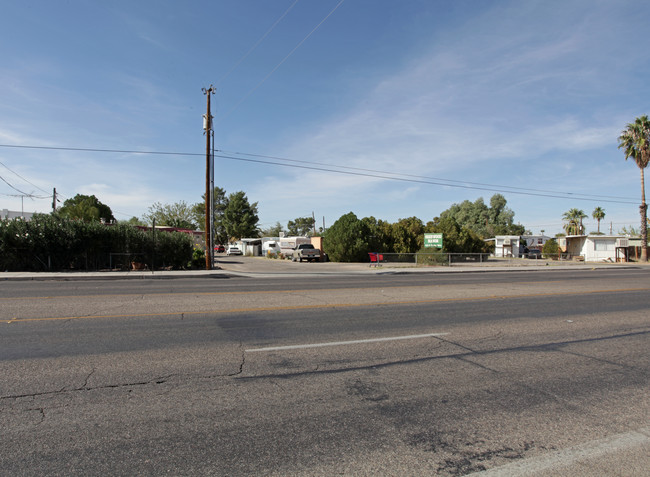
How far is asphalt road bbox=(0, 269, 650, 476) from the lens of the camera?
313 cm

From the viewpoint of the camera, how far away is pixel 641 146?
43625mm

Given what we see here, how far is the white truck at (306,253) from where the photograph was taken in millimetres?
40938

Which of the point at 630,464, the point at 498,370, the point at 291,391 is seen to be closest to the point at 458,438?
the point at 630,464

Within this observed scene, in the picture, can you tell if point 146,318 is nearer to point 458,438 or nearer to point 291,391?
point 291,391

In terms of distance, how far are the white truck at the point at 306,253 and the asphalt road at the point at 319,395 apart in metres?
32.0

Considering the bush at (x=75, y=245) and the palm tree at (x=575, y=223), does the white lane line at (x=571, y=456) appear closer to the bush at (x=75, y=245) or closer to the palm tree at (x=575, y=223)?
the bush at (x=75, y=245)

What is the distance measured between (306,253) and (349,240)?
15.0 feet

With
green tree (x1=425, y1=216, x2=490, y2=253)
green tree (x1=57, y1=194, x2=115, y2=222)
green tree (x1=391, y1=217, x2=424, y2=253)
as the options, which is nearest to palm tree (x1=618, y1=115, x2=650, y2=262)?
green tree (x1=425, y1=216, x2=490, y2=253)

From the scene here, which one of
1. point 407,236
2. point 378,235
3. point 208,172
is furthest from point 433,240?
point 208,172

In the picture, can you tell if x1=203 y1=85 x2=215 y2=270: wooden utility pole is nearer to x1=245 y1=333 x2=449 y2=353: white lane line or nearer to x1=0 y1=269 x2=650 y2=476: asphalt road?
x1=0 y1=269 x2=650 y2=476: asphalt road

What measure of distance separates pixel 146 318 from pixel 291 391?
520cm

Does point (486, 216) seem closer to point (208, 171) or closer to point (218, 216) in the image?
point (218, 216)

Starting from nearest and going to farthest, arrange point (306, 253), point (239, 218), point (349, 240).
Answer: point (349, 240), point (306, 253), point (239, 218)

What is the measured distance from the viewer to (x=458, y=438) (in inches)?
137
